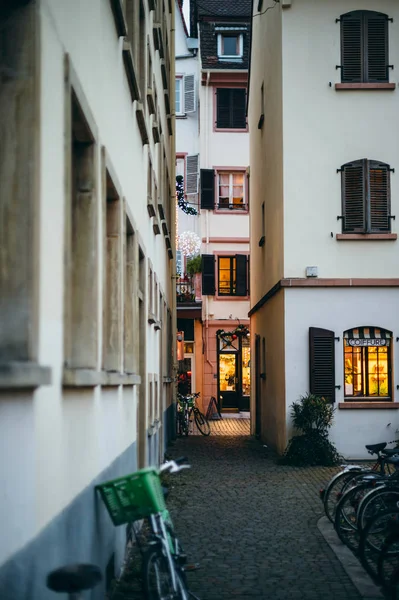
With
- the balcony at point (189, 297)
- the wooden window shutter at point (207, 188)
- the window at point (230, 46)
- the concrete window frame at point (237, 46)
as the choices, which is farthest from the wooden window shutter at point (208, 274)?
the window at point (230, 46)

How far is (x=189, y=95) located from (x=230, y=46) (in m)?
2.62

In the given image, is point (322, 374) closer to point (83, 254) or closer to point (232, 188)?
point (83, 254)

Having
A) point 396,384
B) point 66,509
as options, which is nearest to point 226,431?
point 396,384

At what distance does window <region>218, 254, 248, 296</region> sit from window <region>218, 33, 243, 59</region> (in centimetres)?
845

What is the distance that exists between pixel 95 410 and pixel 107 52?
291 cm

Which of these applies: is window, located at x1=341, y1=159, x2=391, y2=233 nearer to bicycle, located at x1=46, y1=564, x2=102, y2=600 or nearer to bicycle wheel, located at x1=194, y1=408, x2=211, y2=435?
bicycle wheel, located at x1=194, y1=408, x2=211, y2=435

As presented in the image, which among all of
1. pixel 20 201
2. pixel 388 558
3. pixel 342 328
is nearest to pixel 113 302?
pixel 388 558

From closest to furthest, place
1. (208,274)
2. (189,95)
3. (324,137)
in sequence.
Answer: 1. (324,137)
2. (208,274)
3. (189,95)

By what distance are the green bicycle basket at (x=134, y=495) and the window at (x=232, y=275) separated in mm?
31739

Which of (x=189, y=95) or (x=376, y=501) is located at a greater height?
(x=189, y=95)

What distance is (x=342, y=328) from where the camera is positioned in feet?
64.2

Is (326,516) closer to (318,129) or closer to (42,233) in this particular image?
(42,233)

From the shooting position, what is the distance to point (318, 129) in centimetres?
2008

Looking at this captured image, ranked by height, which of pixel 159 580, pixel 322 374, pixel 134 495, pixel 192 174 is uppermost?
pixel 192 174
